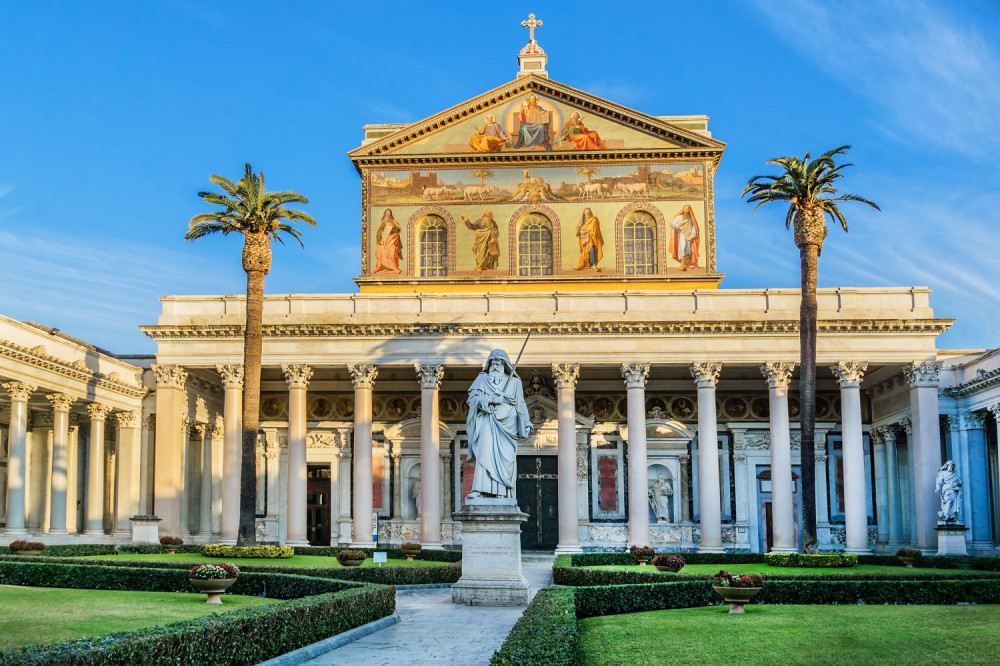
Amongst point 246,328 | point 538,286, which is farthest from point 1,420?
point 538,286

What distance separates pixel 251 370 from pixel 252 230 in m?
5.32

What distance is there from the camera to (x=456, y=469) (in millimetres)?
47562

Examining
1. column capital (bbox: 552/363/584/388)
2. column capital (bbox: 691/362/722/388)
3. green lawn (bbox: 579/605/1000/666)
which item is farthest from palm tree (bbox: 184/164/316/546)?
green lawn (bbox: 579/605/1000/666)

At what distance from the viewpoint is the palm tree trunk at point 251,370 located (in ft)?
122

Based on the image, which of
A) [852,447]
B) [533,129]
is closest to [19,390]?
[533,129]

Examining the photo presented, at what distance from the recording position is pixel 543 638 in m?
12.3

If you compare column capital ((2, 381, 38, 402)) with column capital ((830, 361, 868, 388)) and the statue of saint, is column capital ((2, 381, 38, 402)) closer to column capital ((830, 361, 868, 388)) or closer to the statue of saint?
the statue of saint

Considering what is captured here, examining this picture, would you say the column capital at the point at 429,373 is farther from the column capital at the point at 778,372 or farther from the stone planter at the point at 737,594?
the stone planter at the point at 737,594

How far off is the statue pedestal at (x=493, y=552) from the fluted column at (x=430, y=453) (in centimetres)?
1922

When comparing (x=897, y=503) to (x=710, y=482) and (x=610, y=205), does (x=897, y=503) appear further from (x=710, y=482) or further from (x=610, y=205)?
(x=610, y=205)

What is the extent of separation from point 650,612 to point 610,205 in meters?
27.9

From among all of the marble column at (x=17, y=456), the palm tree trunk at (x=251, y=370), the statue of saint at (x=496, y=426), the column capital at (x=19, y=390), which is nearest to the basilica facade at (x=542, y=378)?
the marble column at (x=17, y=456)

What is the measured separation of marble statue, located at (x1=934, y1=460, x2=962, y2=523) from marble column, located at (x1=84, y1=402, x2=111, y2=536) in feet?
107

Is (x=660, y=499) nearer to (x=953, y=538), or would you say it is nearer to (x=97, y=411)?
(x=953, y=538)
